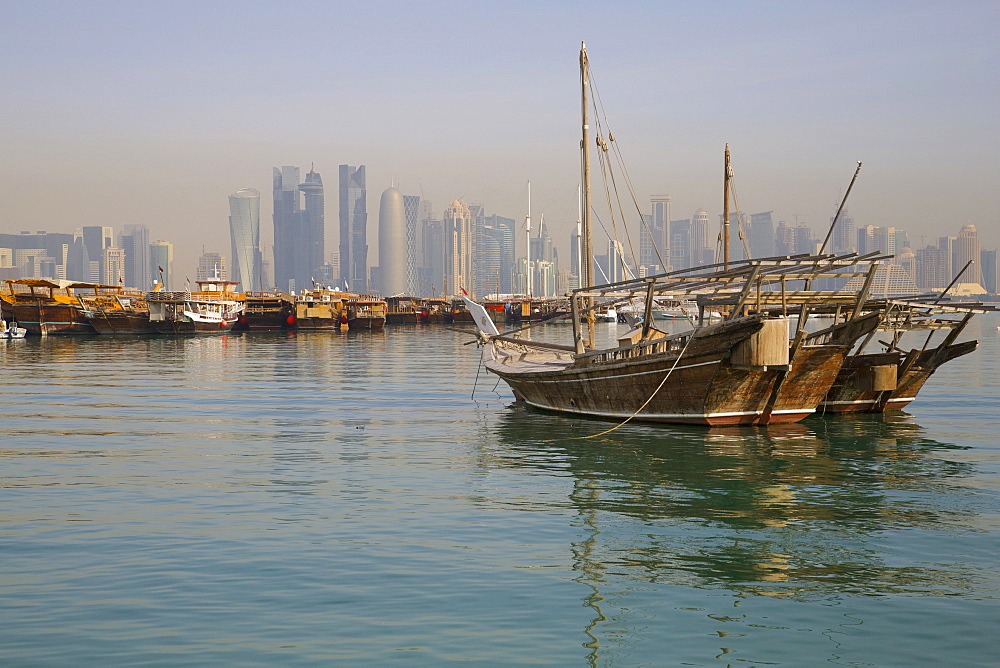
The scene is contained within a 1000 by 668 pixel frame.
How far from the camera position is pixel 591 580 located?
983cm

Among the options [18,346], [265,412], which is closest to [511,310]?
[18,346]

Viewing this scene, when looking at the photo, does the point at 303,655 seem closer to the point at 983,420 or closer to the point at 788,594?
the point at 788,594

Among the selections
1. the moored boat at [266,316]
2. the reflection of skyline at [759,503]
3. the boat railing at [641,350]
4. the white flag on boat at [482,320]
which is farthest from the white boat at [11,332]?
the boat railing at [641,350]

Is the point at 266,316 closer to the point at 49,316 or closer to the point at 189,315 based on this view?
the point at 189,315

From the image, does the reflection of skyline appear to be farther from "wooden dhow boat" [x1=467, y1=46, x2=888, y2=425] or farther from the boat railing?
the boat railing

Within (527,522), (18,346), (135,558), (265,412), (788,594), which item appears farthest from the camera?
(18,346)

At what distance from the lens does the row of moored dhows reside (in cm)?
8425

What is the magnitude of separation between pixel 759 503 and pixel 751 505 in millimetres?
225

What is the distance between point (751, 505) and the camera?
44.5 feet

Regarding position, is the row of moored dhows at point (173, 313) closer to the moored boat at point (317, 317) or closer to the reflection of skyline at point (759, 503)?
the moored boat at point (317, 317)

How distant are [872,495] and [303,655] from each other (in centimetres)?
995

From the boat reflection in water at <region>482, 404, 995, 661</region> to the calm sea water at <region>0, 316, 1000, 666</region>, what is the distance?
→ 61mm

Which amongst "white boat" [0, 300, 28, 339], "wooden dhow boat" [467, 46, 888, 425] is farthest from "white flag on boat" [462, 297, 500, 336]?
"white boat" [0, 300, 28, 339]

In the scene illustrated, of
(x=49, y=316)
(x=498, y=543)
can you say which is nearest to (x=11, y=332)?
(x=49, y=316)
